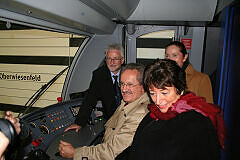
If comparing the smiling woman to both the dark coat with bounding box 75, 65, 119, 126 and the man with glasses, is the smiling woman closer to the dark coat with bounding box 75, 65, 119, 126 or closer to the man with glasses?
the man with glasses

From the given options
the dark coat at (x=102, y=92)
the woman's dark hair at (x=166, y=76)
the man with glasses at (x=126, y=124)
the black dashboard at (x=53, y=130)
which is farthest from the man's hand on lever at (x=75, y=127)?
the woman's dark hair at (x=166, y=76)

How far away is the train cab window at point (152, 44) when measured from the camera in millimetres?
3135

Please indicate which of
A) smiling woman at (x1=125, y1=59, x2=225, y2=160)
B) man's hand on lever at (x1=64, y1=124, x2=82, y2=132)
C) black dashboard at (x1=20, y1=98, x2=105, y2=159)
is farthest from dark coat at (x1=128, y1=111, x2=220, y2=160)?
man's hand on lever at (x1=64, y1=124, x2=82, y2=132)

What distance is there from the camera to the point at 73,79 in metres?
3.02

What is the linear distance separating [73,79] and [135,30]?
4.56 ft

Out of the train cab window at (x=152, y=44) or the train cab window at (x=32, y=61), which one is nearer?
the train cab window at (x=32, y=61)

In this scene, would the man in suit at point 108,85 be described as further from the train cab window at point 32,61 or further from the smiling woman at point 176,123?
the smiling woman at point 176,123

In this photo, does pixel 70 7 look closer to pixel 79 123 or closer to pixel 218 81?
pixel 79 123

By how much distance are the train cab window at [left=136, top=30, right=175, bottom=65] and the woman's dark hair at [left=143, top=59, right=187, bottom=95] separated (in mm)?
2158

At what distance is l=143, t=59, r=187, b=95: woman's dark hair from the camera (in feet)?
3.51

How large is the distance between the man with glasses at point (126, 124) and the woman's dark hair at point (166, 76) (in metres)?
0.42

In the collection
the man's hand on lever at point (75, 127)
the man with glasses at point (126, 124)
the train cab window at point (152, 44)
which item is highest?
the train cab window at point (152, 44)

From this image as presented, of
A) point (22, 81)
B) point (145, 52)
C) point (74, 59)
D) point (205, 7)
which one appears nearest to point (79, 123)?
point (74, 59)

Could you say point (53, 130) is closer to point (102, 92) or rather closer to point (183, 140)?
point (102, 92)
